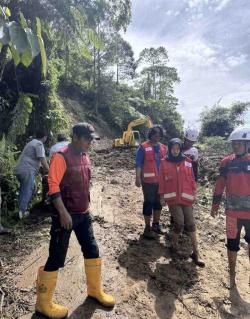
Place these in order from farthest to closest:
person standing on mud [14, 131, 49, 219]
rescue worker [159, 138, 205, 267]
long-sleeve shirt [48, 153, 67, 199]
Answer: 1. person standing on mud [14, 131, 49, 219]
2. rescue worker [159, 138, 205, 267]
3. long-sleeve shirt [48, 153, 67, 199]

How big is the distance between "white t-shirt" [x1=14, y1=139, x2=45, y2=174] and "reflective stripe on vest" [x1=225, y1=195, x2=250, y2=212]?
3507 millimetres

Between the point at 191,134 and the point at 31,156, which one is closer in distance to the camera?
the point at 191,134

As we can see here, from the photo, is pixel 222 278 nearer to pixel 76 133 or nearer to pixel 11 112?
Answer: pixel 76 133

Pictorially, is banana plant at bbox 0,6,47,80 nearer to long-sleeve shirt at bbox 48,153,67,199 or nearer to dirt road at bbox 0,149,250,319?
long-sleeve shirt at bbox 48,153,67,199

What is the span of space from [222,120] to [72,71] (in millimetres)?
17989

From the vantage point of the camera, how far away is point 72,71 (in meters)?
31.4

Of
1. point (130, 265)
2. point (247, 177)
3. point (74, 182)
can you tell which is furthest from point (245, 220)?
point (74, 182)

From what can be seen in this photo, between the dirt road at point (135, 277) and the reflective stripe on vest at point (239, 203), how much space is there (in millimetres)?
1028

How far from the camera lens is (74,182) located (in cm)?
348

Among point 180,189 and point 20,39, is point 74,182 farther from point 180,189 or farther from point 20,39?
point 20,39

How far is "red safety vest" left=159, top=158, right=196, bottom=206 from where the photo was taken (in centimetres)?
505

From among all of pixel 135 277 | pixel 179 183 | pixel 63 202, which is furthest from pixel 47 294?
pixel 179 183

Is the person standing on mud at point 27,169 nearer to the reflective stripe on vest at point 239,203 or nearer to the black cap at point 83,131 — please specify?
the black cap at point 83,131

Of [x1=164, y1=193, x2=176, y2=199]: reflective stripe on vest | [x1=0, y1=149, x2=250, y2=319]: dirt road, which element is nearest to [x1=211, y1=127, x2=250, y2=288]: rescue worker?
[x1=0, y1=149, x2=250, y2=319]: dirt road
